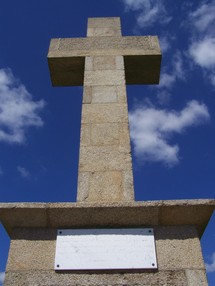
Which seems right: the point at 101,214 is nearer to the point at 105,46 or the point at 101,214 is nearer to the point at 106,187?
the point at 106,187

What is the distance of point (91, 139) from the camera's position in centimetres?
389

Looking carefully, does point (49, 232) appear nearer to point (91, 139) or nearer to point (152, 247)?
point (152, 247)

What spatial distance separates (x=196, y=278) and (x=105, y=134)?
1853mm

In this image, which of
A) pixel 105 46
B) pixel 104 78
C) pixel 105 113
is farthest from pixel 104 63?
pixel 105 113

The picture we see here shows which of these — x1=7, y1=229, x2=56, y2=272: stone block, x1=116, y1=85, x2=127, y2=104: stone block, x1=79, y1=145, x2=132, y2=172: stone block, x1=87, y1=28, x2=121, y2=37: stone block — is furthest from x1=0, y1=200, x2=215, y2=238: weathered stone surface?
x1=87, y1=28, x2=121, y2=37: stone block

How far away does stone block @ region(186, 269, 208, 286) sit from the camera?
2664 mm

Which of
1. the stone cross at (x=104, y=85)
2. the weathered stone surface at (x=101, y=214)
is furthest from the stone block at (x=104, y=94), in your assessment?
the weathered stone surface at (x=101, y=214)

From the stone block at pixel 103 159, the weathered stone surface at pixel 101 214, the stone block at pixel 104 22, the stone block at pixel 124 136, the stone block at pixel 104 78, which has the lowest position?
the weathered stone surface at pixel 101 214

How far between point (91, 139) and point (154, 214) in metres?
1.28

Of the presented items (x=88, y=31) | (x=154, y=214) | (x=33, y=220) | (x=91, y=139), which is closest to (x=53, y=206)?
(x=33, y=220)

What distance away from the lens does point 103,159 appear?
367 centimetres

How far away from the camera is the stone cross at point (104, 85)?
3.48 meters

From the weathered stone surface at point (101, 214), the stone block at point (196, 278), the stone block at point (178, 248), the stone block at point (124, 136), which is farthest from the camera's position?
the stone block at point (124, 136)

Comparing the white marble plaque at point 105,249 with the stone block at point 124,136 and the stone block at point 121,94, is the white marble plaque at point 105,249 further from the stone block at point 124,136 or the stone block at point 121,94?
the stone block at point 121,94
